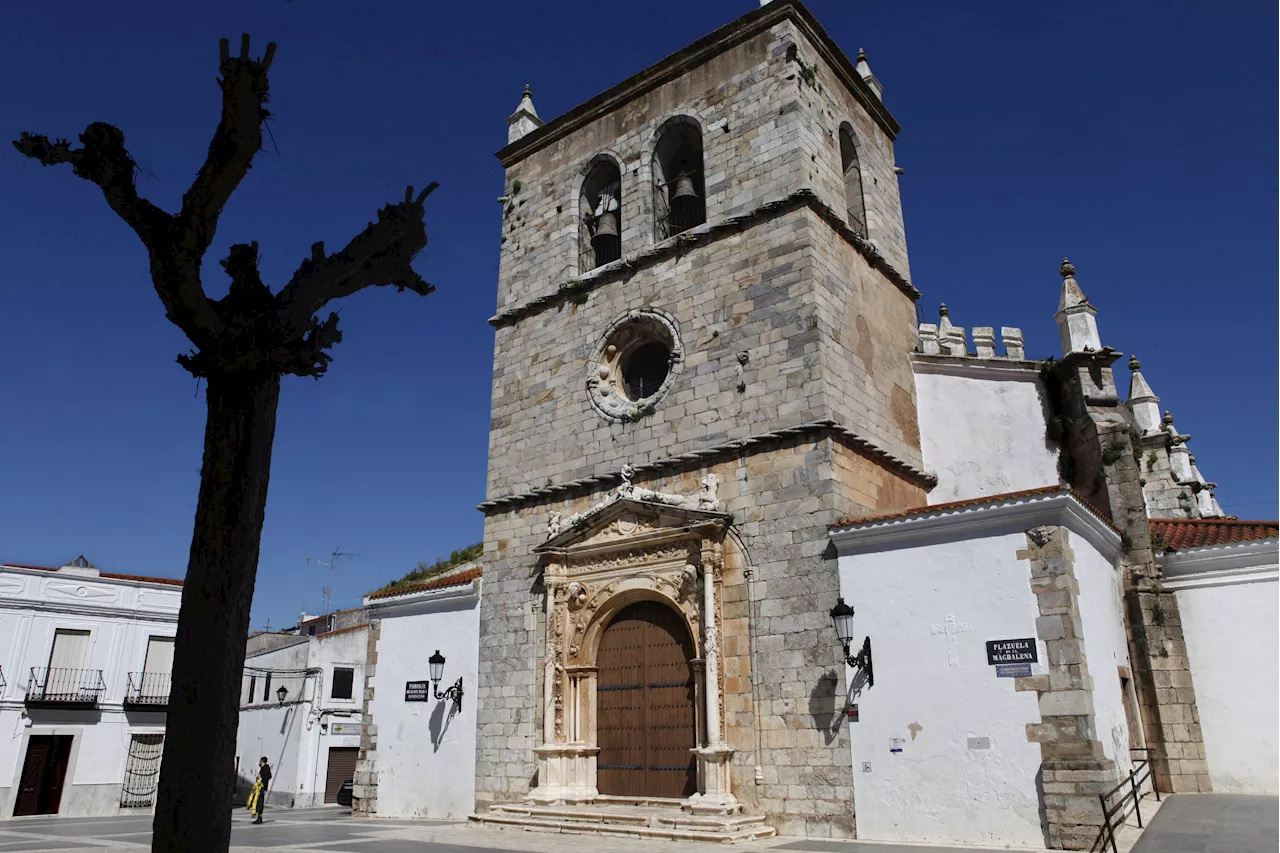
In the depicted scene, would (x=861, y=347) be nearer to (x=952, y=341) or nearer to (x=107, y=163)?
(x=952, y=341)

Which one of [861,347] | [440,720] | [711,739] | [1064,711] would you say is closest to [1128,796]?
[1064,711]

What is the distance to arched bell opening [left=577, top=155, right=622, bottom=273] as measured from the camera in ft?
53.9

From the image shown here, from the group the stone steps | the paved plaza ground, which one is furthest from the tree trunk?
the stone steps

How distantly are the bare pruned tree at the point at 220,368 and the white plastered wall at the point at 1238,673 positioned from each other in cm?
1254

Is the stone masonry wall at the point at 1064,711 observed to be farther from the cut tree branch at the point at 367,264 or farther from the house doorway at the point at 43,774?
the house doorway at the point at 43,774

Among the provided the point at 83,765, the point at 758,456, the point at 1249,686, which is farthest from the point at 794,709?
the point at 83,765

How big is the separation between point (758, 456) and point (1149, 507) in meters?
10.1

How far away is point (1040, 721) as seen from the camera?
31.3 ft

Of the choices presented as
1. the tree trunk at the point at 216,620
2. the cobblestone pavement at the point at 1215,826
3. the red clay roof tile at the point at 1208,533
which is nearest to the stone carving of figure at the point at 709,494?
the cobblestone pavement at the point at 1215,826

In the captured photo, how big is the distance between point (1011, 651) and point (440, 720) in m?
9.30

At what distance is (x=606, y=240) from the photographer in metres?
16.6

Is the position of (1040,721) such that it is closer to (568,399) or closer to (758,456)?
(758,456)

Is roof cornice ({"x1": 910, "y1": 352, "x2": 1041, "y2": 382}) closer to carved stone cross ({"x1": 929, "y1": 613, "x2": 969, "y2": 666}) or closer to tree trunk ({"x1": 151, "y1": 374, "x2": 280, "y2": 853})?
carved stone cross ({"x1": 929, "y1": 613, "x2": 969, "y2": 666})

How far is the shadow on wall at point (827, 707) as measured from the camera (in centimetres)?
1091
